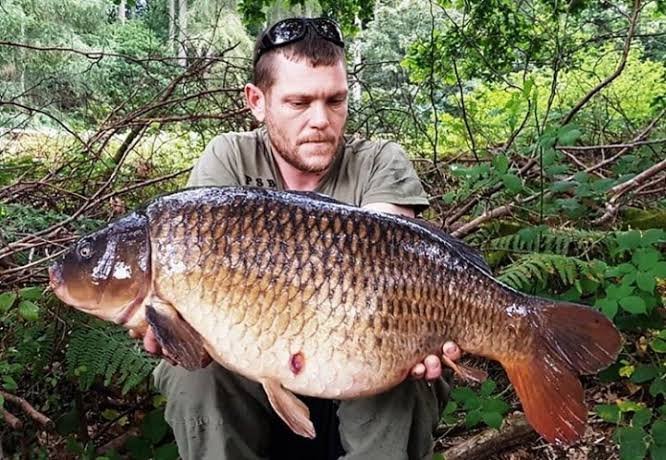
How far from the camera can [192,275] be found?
1.36 meters

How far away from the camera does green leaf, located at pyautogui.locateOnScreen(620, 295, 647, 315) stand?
6.50ft

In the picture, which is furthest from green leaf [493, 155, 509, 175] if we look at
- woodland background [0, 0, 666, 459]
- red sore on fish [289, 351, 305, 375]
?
red sore on fish [289, 351, 305, 375]

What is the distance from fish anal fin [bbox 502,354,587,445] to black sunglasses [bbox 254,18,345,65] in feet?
3.15

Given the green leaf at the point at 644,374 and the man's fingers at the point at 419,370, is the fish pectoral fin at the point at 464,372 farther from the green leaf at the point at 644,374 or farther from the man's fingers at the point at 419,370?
the green leaf at the point at 644,374

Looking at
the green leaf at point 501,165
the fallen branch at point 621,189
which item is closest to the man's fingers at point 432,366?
the green leaf at point 501,165

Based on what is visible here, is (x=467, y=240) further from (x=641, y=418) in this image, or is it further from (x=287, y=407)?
(x=287, y=407)

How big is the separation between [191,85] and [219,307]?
8.67ft

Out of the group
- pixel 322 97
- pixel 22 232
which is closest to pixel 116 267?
pixel 322 97

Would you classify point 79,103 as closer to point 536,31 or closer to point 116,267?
point 536,31

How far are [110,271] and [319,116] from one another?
2.15 feet

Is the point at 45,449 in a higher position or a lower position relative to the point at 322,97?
lower

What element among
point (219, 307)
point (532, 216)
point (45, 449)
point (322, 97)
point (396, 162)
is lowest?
point (45, 449)

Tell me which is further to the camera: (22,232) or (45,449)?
(22,232)

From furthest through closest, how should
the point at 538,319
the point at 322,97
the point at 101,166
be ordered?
the point at 101,166 < the point at 322,97 < the point at 538,319
